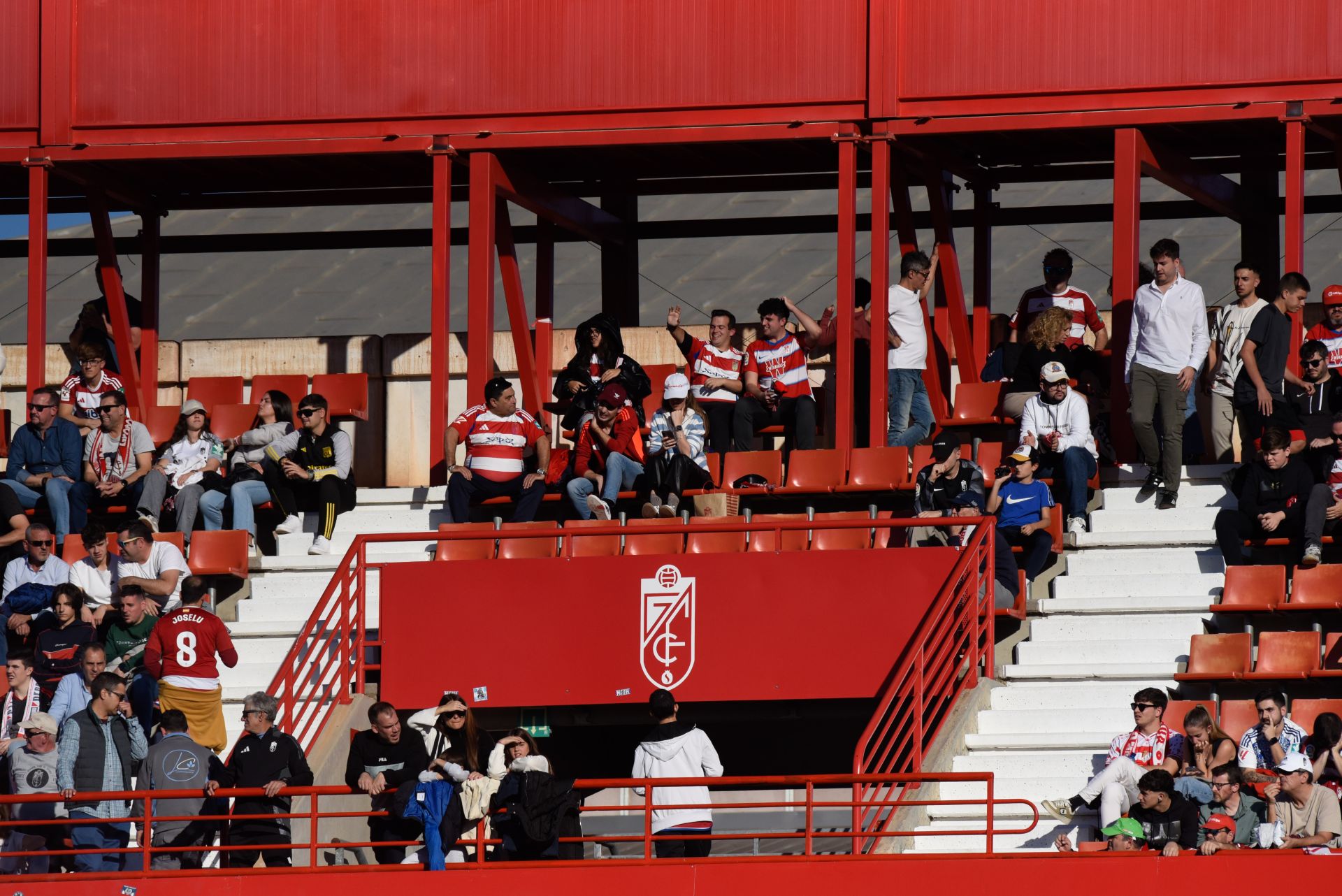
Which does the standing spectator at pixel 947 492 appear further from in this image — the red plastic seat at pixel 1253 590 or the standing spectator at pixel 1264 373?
the standing spectator at pixel 1264 373

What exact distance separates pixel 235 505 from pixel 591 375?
2.83 metres

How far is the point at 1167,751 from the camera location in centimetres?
1316

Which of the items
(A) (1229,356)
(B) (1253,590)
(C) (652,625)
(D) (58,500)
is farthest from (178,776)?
(A) (1229,356)

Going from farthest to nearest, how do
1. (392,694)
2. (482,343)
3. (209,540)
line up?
(482,343), (209,540), (392,694)

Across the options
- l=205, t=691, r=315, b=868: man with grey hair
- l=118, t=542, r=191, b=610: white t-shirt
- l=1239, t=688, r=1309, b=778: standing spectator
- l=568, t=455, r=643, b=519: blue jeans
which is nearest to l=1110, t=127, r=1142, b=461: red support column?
l=568, t=455, r=643, b=519: blue jeans

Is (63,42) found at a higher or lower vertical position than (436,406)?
higher

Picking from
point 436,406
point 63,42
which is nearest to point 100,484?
point 436,406

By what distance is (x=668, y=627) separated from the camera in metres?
15.9

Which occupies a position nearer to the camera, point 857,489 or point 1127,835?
point 1127,835

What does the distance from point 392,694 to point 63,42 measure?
7297 millimetres

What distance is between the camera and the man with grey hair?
44.1ft

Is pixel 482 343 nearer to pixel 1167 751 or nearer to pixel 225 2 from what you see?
pixel 225 2

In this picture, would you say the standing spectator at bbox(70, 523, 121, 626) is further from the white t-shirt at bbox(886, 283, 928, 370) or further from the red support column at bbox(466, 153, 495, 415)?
the white t-shirt at bbox(886, 283, 928, 370)

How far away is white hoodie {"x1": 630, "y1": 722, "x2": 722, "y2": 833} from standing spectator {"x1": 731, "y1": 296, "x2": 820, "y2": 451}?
16.9 feet
